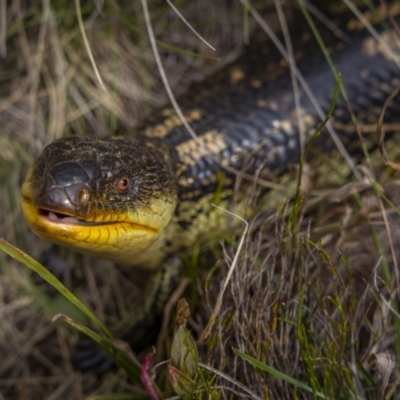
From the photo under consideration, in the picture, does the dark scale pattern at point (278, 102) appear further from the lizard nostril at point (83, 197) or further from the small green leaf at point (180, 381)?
the small green leaf at point (180, 381)

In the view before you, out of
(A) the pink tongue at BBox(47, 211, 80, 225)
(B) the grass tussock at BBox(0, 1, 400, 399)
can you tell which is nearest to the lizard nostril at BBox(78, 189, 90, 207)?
(A) the pink tongue at BBox(47, 211, 80, 225)

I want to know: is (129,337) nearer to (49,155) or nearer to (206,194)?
(206,194)

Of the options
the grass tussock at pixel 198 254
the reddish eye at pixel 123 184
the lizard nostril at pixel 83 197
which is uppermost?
the lizard nostril at pixel 83 197

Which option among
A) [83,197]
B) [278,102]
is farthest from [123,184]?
[278,102]

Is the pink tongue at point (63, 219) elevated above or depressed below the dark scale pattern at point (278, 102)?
above

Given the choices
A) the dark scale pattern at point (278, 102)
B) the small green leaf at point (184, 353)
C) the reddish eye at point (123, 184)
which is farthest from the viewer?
the dark scale pattern at point (278, 102)

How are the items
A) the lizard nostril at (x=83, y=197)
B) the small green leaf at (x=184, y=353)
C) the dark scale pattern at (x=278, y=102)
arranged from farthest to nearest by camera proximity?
the dark scale pattern at (x=278, y=102)
the lizard nostril at (x=83, y=197)
the small green leaf at (x=184, y=353)

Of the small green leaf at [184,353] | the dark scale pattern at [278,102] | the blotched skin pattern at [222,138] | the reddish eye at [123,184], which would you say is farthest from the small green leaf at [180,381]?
the dark scale pattern at [278,102]
